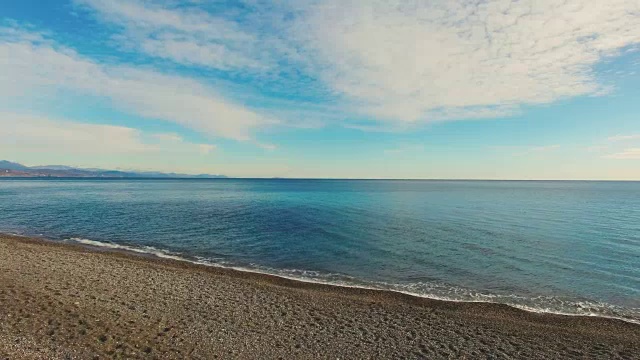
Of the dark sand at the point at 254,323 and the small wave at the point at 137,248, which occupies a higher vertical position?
the dark sand at the point at 254,323

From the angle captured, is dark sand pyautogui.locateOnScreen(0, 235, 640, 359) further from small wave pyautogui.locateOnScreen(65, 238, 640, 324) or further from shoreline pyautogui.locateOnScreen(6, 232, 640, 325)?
small wave pyautogui.locateOnScreen(65, 238, 640, 324)

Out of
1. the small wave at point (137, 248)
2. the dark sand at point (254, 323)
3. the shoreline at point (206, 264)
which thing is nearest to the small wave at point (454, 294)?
the shoreline at point (206, 264)

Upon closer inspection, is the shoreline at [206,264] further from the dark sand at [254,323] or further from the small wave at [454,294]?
the dark sand at [254,323]

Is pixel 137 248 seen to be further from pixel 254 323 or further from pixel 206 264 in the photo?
pixel 254 323

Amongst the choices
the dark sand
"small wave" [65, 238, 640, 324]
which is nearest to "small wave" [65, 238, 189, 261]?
"small wave" [65, 238, 640, 324]

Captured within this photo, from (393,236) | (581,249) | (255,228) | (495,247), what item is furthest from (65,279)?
(581,249)

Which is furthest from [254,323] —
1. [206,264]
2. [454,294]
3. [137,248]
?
[137,248]
